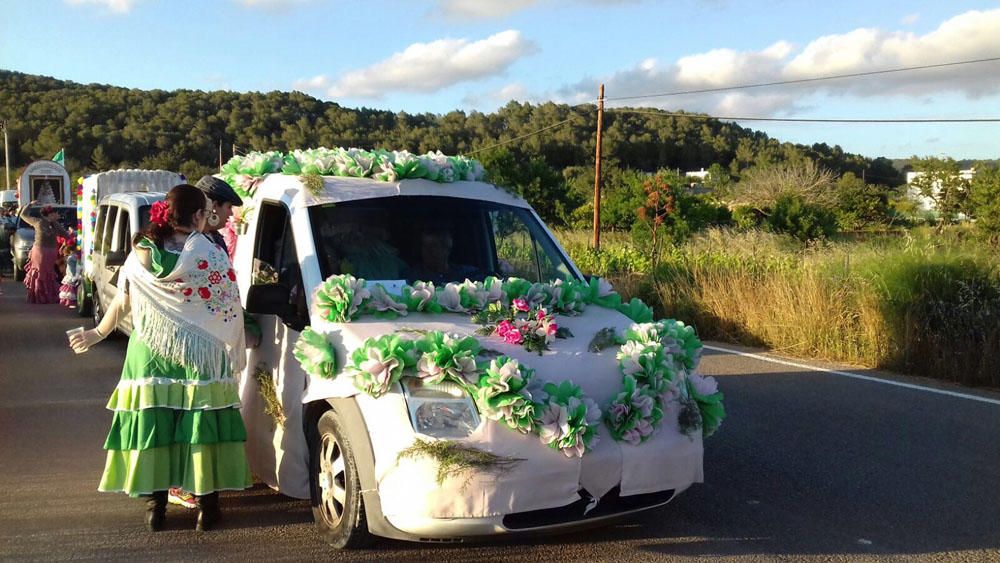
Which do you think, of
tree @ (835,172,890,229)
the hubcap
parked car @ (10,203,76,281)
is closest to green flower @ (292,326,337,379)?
the hubcap

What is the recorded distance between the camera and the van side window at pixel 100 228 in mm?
13538

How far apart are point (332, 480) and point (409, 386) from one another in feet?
2.60

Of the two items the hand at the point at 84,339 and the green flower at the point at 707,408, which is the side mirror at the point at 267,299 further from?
the green flower at the point at 707,408

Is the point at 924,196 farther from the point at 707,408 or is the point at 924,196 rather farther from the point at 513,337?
the point at 513,337

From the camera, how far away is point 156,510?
5039 millimetres

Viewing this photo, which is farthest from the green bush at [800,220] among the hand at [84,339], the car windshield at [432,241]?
the hand at [84,339]

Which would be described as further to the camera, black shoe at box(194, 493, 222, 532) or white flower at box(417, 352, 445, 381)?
black shoe at box(194, 493, 222, 532)

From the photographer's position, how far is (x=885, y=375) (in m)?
10.5

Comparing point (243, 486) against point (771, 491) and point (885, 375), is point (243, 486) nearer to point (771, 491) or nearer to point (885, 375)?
point (771, 491)

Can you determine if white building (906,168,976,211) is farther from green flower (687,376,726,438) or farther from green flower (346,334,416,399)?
green flower (346,334,416,399)

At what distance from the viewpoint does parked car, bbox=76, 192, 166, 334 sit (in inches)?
476

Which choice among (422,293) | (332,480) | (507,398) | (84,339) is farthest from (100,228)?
(507,398)

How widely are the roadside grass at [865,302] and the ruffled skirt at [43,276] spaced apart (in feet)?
35.3

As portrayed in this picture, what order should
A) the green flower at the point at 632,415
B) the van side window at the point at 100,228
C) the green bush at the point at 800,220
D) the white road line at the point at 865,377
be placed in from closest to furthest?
the green flower at the point at 632,415
the white road line at the point at 865,377
the van side window at the point at 100,228
the green bush at the point at 800,220
